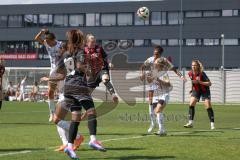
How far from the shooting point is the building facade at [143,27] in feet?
247

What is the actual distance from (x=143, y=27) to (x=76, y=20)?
34.6ft

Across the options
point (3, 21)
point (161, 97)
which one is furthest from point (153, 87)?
point (3, 21)

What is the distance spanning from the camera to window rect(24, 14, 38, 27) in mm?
86250

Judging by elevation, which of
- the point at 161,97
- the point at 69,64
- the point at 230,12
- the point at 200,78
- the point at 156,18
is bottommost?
the point at 161,97

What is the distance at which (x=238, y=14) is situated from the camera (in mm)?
74062

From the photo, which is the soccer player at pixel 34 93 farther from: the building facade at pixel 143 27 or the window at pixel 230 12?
the window at pixel 230 12

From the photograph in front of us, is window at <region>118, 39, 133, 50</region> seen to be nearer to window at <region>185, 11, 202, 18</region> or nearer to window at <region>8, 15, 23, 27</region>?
window at <region>185, 11, 202, 18</region>

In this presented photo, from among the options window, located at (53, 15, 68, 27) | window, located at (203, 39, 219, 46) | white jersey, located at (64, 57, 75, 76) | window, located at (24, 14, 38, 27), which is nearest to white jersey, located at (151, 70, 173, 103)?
white jersey, located at (64, 57, 75, 76)

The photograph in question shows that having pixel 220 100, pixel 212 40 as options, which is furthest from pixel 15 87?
pixel 212 40

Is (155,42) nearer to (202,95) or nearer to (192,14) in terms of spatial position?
(192,14)

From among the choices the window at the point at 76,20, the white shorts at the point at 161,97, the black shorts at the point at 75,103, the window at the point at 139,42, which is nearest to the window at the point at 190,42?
the window at the point at 139,42

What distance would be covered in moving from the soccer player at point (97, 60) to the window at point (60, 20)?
73.7 meters

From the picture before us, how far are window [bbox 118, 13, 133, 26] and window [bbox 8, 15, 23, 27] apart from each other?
15.6 meters

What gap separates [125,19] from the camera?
269ft
